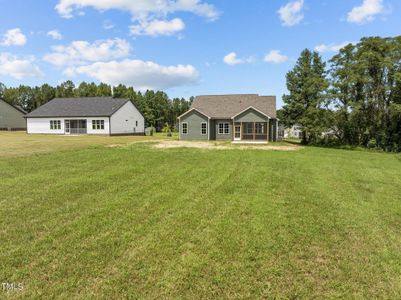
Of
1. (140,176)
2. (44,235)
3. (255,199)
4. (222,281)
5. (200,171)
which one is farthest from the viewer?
(200,171)

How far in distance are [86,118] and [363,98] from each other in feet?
102

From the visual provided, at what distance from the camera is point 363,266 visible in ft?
12.1

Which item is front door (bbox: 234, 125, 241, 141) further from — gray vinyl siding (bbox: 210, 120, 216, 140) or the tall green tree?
the tall green tree

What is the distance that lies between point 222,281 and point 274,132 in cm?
2639

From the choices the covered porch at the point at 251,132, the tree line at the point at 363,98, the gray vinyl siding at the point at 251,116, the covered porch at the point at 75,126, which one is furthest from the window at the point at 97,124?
the tree line at the point at 363,98

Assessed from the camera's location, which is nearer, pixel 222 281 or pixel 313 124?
pixel 222 281

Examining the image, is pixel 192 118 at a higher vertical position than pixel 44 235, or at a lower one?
higher

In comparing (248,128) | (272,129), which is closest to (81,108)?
(248,128)

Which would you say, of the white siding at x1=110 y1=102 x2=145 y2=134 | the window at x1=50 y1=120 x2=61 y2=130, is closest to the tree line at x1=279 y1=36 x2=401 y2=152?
the white siding at x1=110 y1=102 x2=145 y2=134

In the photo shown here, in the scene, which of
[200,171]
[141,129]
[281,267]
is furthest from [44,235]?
[141,129]

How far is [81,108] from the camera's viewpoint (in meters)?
37.0

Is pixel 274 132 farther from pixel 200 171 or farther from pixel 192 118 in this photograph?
pixel 200 171

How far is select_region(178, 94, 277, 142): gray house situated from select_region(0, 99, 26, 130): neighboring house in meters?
32.3

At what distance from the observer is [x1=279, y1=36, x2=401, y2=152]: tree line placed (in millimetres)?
22625
